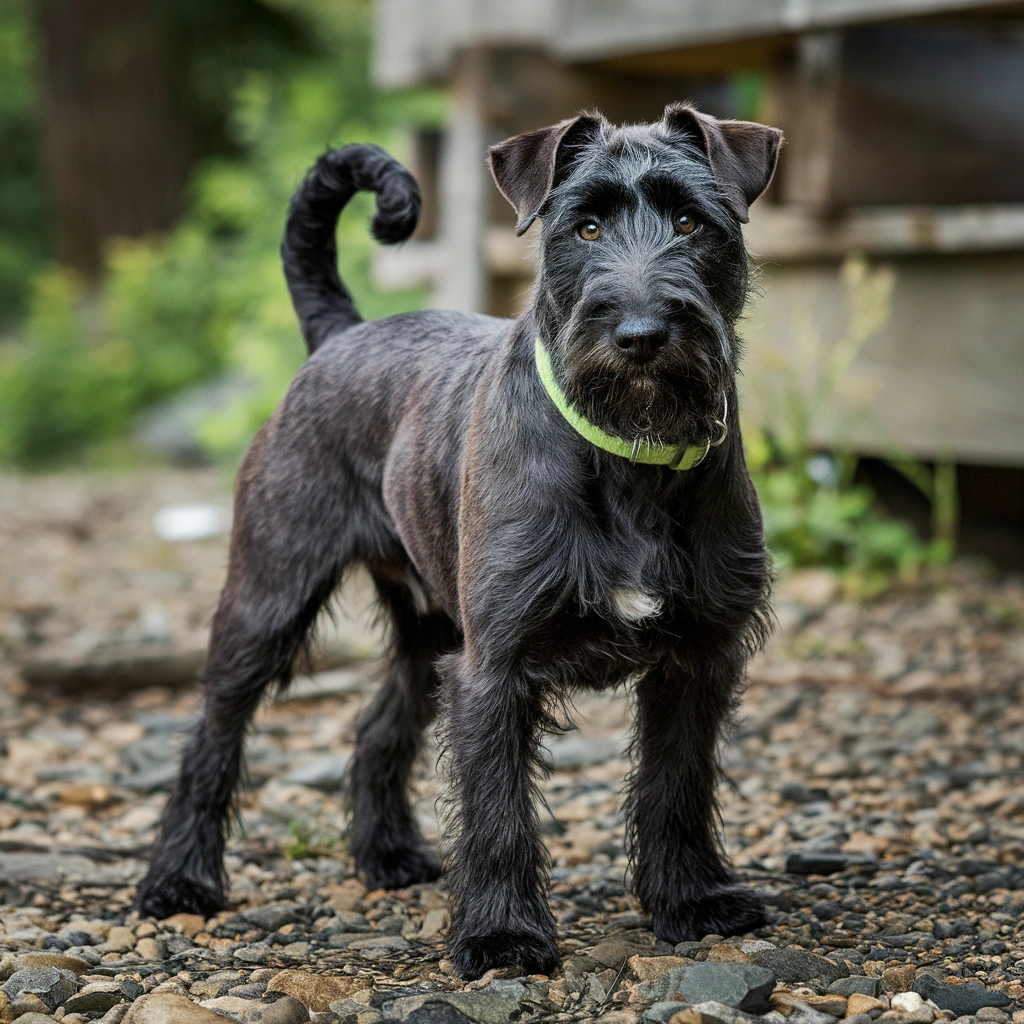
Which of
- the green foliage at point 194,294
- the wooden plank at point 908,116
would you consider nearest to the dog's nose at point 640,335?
the wooden plank at point 908,116

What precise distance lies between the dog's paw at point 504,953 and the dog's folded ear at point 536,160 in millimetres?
1652

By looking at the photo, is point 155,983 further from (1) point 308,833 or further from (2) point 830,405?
(2) point 830,405

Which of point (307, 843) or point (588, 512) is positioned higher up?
point (588, 512)

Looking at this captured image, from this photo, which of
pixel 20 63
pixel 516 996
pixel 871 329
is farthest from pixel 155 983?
pixel 20 63

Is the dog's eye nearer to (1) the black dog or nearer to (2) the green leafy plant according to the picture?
(1) the black dog

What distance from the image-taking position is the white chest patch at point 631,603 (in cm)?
308

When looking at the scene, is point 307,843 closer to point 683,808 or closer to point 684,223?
point 683,808

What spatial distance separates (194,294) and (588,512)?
40.0 ft

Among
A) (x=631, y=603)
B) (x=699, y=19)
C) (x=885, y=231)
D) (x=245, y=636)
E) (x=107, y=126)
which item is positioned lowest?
(x=245, y=636)

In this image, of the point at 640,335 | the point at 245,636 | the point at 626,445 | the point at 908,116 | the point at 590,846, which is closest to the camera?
the point at 640,335

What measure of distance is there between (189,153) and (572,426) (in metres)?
15.2

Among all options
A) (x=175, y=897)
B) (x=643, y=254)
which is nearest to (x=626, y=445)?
(x=643, y=254)

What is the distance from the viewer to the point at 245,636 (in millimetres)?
4035

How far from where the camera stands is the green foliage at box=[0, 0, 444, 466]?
38.2 ft
